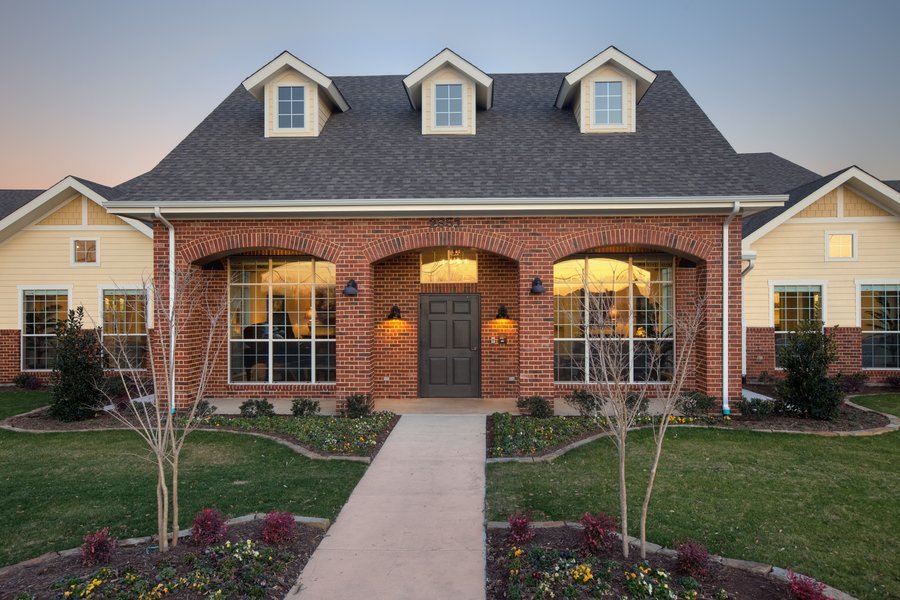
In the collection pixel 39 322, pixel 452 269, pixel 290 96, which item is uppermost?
pixel 290 96

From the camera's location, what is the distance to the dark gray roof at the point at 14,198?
1633cm

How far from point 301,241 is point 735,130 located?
1979cm

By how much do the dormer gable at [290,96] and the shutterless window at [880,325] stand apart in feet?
46.5

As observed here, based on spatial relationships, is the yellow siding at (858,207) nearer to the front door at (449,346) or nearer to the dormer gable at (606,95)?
the dormer gable at (606,95)

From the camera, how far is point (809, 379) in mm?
8477

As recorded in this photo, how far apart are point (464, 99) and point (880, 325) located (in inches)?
471

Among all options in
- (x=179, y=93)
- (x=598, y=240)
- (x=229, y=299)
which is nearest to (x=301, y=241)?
(x=229, y=299)

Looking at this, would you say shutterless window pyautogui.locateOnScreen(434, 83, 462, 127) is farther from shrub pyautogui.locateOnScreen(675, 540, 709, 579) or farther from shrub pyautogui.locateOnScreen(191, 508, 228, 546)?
shrub pyautogui.locateOnScreen(675, 540, 709, 579)

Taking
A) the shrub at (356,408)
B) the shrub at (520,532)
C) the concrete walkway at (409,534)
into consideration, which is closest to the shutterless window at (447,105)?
the shrub at (356,408)

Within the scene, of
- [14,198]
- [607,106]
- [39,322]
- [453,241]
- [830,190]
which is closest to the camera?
[453,241]

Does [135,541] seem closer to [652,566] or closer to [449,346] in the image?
[652,566]

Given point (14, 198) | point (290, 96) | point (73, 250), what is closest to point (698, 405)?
point (290, 96)

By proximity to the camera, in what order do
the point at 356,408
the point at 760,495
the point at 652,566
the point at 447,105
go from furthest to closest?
1. the point at 447,105
2. the point at 356,408
3. the point at 760,495
4. the point at 652,566

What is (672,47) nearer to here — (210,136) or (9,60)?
(210,136)
